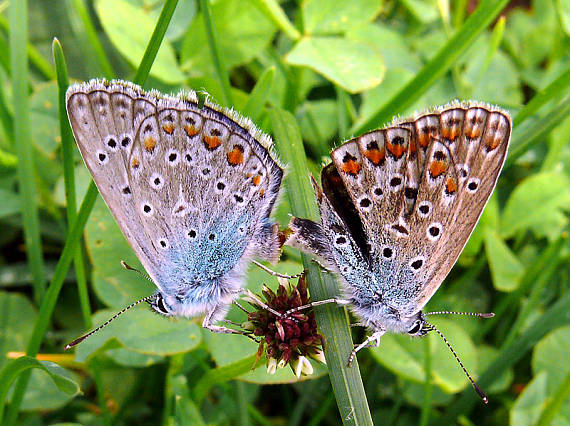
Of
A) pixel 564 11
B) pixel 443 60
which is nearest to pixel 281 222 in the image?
pixel 443 60

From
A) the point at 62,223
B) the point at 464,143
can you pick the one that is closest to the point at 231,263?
the point at 464,143

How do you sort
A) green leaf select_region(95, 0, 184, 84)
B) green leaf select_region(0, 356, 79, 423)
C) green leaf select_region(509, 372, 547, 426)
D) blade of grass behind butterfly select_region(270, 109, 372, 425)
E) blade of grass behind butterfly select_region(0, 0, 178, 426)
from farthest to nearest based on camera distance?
green leaf select_region(95, 0, 184, 84) → green leaf select_region(509, 372, 547, 426) → blade of grass behind butterfly select_region(0, 0, 178, 426) → green leaf select_region(0, 356, 79, 423) → blade of grass behind butterfly select_region(270, 109, 372, 425)

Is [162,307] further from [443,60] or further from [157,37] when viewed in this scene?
[443,60]

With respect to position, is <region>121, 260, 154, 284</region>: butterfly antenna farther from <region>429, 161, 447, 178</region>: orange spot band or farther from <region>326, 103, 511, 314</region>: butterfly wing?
<region>429, 161, 447, 178</region>: orange spot band

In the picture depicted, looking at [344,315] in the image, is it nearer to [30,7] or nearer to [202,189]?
[202,189]

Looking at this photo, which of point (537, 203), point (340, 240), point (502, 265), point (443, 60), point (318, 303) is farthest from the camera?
point (537, 203)

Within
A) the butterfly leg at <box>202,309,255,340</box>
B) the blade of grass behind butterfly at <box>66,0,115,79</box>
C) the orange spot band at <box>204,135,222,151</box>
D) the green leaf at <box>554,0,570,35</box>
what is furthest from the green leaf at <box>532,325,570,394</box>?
the blade of grass behind butterfly at <box>66,0,115,79</box>

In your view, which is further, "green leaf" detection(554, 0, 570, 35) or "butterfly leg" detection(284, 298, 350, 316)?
"green leaf" detection(554, 0, 570, 35)
